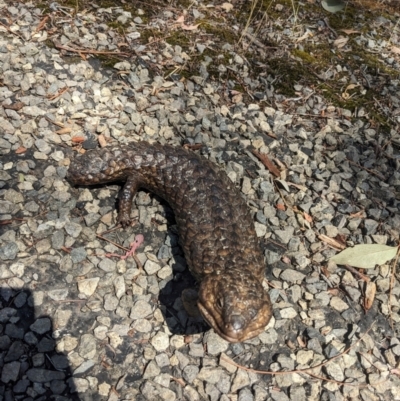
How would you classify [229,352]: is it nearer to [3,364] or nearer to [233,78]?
[3,364]

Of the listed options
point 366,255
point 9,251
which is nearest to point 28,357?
point 9,251

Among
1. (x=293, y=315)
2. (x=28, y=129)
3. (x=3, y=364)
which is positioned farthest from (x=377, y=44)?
(x=3, y=364)

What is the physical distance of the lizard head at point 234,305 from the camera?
3.15 metres

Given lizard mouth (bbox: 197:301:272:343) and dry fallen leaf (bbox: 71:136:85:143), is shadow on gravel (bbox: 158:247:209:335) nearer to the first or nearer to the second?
lizard mouth (bbox: 197:301:272:343)

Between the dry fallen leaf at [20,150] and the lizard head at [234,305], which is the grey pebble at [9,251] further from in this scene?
the lizard head at [234,305]

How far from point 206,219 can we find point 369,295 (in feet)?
5.17

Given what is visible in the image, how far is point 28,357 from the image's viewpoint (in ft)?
11.1

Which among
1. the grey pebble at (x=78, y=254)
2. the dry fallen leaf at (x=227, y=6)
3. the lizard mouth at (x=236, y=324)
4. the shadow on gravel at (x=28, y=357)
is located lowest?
the shadow on gravel at (x=28, y=357)

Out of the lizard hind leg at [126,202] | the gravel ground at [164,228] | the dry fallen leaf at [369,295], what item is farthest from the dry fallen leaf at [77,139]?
→ the dry fallen leaf at [369,295]

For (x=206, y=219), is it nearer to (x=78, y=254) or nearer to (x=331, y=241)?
(x=78, y=254)

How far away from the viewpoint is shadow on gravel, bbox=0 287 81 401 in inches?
128

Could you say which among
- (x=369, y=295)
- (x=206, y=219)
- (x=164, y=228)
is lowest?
(x=164, y=228)

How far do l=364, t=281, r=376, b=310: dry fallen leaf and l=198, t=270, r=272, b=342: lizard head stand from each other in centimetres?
112

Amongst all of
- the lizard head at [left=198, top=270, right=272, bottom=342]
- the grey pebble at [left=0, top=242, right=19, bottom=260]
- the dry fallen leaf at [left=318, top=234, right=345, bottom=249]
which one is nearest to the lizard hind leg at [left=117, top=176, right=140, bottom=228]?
the grey pebble at [left=0, top=242, right=19, bottom=260]
